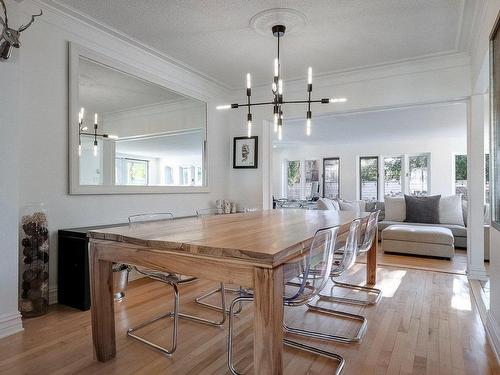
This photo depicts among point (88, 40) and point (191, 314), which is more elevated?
point (88, 40)

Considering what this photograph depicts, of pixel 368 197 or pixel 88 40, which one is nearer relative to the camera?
pixel 88 40

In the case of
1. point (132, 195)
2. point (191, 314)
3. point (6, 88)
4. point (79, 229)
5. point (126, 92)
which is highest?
point (126, 92)


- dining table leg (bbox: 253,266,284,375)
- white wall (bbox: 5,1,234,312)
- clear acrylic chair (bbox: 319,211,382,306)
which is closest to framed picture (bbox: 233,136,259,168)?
white wall (bbox: 5,1,234,312)

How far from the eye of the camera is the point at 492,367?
1.79 metres

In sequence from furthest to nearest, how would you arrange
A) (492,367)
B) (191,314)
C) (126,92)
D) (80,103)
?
(126,92) < (80,103) < (191,314) < (492,367)

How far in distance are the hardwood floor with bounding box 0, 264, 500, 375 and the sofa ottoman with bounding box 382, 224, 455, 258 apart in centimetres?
183

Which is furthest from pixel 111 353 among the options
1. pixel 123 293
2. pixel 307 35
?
pixel 307 35

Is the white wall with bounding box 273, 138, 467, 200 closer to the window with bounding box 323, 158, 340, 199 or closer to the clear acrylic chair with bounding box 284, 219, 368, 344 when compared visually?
the window with bounding box 323, 158, 340, 199

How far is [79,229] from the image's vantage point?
9.26 ft

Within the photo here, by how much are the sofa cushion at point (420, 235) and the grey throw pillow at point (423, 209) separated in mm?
1146

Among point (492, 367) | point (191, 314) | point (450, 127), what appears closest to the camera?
point (492, 367)

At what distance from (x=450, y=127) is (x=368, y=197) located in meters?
3.01

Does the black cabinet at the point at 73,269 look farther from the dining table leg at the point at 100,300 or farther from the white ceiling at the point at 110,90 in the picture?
the white ceiling at the point at 110,90

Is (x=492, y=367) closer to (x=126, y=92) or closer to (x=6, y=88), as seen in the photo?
(x=6, y=88)
